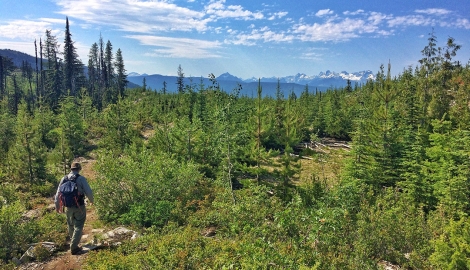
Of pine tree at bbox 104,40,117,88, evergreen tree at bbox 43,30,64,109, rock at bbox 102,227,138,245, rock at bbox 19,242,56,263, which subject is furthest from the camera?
pine tree at bbox 104,40,117,88

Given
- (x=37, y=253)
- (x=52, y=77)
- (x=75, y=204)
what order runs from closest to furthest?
(x=37, y=253)
(x=75, y=204)
(x=52, y=77)

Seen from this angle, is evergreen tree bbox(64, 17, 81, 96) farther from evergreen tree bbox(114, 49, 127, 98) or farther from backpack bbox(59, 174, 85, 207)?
backpack bbox(59, 174, 85, 207)

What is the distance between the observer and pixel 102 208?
38.7 ft

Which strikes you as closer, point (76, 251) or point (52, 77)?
point (76, 251)

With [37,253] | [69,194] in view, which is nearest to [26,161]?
[37,253]

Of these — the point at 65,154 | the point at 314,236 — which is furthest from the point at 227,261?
the point at 65,154

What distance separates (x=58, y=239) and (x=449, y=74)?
3164cm

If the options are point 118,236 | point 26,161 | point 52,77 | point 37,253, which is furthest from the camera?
point 52,77

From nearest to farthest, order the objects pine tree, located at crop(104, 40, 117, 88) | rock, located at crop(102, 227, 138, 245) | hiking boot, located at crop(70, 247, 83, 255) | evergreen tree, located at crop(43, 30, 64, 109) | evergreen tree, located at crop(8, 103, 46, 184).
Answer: hiking boot, located at crop(70, 247, 83, 255) < rock, located at crop(102, 227, 138, 245) < evergreen tree, located at crop(8, 103, 46, 184) < evergreen tree, located at crop(43, 30, 64, 109) < pine tree, located at crop(104, 40, 117, 88)

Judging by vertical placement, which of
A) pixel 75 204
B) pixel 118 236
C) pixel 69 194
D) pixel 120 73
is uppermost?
pixel 120 73

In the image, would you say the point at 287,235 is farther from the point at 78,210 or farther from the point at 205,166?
the point at 205,166

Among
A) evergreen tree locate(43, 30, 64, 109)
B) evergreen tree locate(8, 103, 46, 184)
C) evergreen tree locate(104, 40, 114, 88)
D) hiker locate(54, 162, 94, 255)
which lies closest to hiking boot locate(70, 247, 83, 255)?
hiker locate(54, 162, 94, 255)

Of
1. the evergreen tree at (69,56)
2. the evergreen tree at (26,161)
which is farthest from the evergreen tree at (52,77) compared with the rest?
the evergreen tree at (26,161)

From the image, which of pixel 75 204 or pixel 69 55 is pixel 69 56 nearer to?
pixel 69 55
